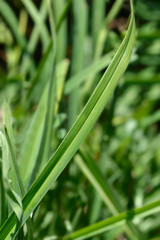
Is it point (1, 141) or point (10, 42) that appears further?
point (10, 42)

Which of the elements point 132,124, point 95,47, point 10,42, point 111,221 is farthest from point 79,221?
point 10,42

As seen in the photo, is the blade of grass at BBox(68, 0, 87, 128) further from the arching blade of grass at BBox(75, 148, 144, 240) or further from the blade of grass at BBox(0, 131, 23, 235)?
the blade of grass at BBox(0, 131, 23, 235)

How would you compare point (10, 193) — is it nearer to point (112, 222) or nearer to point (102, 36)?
point (112, 222)

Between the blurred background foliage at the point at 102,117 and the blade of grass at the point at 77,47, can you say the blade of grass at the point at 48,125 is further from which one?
the blade of grass at the point at 77,47

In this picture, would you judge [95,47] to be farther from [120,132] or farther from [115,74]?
[115,74]

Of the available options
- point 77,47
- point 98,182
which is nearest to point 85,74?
point 77,47

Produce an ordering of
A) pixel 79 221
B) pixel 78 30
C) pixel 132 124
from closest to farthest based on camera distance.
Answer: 1. pixel 79 221
2. pixel 78 30
3. pixel 132 124

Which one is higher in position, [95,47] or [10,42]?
[10,42]
